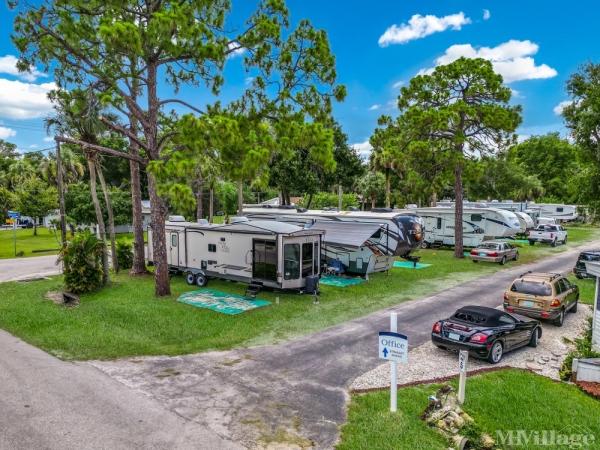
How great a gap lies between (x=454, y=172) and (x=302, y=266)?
1693 centimetres

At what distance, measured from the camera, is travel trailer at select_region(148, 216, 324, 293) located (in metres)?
18.7

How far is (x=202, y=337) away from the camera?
13680 mm

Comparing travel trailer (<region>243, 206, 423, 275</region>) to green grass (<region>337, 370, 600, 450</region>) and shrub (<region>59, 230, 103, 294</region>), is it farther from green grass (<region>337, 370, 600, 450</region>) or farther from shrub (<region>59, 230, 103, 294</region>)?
green grass (<region>337, 370, 600, 450</region>)

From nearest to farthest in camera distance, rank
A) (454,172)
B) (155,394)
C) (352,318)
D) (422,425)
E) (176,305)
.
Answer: (422,425) < (155,394) < (352,318) < (176,305) < (454,172)

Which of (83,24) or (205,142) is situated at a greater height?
(83,24)

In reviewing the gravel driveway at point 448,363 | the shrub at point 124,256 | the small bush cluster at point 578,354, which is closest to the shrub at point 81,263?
the shrub at point 124,256

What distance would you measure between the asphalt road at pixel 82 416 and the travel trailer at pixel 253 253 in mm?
9028

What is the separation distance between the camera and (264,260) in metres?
→ 19.2

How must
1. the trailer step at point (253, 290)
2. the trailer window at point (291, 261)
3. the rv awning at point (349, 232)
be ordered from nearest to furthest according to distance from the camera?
1. the trailer step at point (253, 290)
2. the trailer window at point (291, 261)
3. the rv awning at point (349, 232)

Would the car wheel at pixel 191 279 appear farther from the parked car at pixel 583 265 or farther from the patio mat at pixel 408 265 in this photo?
the parked car at pixel 583 265

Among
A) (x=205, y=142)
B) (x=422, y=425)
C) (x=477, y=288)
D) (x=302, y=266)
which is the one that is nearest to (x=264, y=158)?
(x=205, y=142)

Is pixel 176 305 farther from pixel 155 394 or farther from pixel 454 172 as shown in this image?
pixel 454 172

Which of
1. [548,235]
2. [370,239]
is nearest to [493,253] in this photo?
[370,239]

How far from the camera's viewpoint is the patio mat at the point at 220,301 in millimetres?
16891
